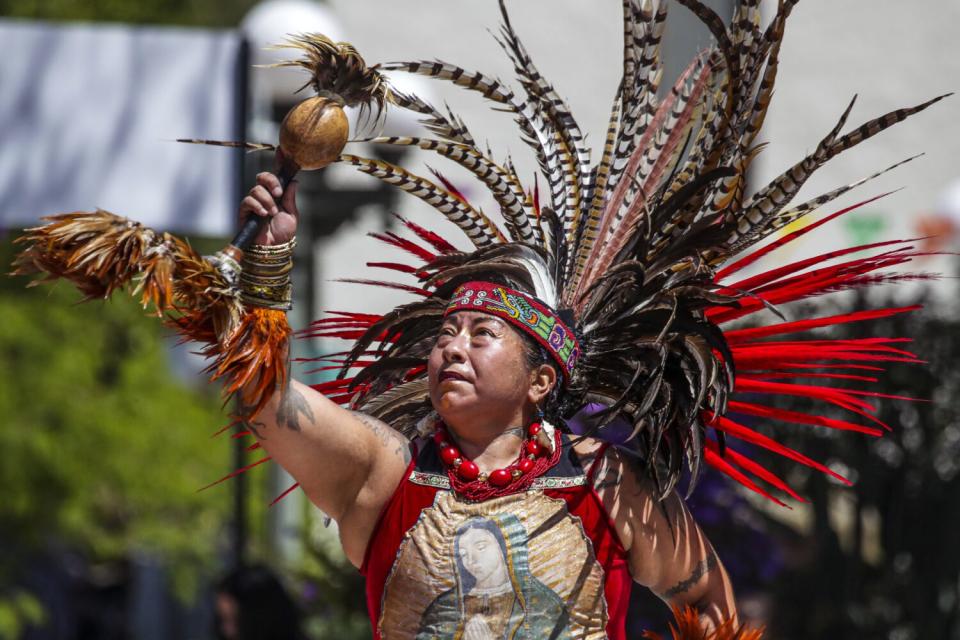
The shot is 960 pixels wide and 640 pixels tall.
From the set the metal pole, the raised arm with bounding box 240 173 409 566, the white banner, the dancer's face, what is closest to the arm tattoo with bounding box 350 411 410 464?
the raised arm with bounding box 240 173 409 566

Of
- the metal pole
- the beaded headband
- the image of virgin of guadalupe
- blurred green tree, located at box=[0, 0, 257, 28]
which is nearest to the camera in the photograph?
the image of virgin of guadalupe

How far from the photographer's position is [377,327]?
2787 mm

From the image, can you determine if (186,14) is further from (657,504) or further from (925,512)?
(657,504)

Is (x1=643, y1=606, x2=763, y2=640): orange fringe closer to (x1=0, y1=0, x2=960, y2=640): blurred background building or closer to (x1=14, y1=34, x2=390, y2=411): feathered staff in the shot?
(x1=14, y1=34, x2=390, y2=411): feathered staff

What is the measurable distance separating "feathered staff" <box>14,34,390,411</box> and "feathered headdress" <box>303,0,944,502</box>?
10.1 inches

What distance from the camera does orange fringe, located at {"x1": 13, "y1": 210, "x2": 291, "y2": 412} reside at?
2.17m

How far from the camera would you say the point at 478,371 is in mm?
2588

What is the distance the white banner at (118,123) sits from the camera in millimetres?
4688

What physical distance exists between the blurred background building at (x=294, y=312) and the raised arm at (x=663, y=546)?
840 millimetres

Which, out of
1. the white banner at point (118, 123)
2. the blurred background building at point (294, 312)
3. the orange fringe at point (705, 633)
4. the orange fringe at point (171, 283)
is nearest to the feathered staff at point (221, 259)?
the orange fringe at point (171, 283)

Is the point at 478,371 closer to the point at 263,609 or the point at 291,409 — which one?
the point at 291,409

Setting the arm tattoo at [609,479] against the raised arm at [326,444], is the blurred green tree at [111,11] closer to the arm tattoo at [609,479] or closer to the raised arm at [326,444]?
the raised arm at [326,444]

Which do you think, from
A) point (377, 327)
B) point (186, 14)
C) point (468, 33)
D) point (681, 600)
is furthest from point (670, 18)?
point (186, 14)

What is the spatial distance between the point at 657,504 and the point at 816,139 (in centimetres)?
864
